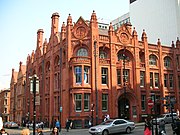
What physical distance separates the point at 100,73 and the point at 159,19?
3329cm

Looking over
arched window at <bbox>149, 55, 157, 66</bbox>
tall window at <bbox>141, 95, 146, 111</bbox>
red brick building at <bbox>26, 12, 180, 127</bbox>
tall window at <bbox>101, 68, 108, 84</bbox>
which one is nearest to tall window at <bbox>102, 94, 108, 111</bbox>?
red brick building at <bbox>26, 12, 180, 127</bbox>

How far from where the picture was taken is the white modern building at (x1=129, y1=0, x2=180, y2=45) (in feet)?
198

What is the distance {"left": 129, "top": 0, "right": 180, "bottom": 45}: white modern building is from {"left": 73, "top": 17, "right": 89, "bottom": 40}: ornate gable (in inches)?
1179

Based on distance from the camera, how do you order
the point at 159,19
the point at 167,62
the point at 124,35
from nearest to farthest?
the point at 124,35 < the point at 167,62 < the point at 159,19

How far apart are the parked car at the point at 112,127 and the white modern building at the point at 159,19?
40826 mm

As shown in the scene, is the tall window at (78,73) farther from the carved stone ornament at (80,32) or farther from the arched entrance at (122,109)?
the arched entrance at (122,109)

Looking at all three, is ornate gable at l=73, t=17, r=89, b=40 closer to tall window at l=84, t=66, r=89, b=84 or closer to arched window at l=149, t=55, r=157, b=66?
tall window at l=84, t=66, r=89, b=84

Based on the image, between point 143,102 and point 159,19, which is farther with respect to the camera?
point 159,19

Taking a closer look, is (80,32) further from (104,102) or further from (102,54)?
(104,102)

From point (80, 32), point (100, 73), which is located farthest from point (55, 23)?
point (100, 73)

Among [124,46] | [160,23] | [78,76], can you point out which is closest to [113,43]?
[124,46]

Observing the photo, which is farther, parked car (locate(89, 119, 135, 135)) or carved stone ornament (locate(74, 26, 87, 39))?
carved stone ornament (locate(74, 26, 87, 39))

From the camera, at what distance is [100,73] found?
123 feet

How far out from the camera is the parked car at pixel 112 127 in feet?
75.0
